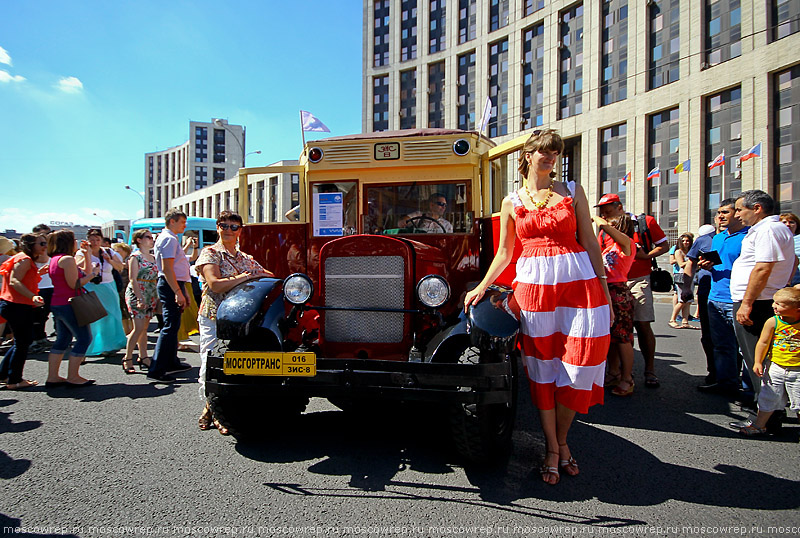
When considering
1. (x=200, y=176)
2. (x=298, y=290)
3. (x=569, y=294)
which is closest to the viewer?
(x=569, y=294)

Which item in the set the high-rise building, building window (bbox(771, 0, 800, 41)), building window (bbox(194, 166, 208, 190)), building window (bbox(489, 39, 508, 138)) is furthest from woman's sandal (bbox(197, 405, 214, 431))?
building window (bbox(194, 166, 208, 190))

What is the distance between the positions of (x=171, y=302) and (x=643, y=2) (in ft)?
112

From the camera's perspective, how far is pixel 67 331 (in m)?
5.18

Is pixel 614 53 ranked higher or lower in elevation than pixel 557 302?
higher

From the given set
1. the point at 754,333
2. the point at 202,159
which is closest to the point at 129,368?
the point at 754,333

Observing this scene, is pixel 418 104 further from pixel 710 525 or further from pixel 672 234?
pixel 710 525

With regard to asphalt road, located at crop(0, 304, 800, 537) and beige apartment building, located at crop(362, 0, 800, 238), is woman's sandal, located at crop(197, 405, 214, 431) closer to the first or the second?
asphalt road, located at crop(0, 304, 800, 537)

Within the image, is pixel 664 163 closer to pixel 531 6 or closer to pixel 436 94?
pixel 531 6

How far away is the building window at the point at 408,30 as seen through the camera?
4888 cm

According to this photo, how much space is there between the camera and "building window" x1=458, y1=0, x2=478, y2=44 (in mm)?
43031

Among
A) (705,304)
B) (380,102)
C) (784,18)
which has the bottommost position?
(705,304)

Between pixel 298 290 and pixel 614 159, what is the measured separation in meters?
33.2

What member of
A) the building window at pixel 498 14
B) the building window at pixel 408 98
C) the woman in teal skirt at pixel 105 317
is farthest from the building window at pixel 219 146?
the woman in teal skirt at pixel 105 317

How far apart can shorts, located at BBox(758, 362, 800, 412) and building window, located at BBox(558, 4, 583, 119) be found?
112ft
